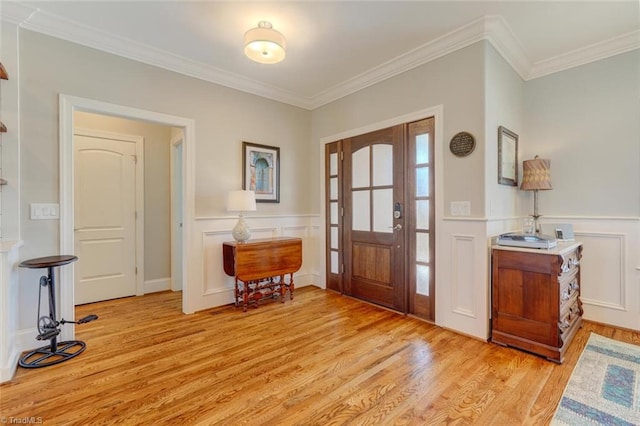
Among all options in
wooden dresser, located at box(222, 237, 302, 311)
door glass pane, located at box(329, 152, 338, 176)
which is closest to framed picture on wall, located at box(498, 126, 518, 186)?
door glass pane, located at box(329, 152, 338, 176)

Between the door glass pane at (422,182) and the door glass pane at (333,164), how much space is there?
117cm

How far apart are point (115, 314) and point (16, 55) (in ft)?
7.80

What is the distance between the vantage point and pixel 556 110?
2920 mm

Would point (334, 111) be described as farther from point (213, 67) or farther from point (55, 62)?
point (55, 62)

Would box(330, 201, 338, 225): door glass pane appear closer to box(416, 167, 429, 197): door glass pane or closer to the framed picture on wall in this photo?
box(416, 167, 429, 197): door glass pane

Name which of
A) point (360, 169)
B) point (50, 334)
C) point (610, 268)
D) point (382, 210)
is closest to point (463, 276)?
point (382, 210)

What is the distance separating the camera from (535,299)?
2148mm

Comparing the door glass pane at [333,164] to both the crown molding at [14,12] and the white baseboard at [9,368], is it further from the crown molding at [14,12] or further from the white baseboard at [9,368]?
the white baseboard at [9,368]

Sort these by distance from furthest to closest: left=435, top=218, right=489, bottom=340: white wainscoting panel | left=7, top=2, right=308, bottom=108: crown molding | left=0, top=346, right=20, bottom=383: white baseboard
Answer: left=435, top=218, right=489, bottom=340: white wainscoting panel → left=7, top=2, right=308, bottom=108: crown molding → left=0, top=346, right=20, bottom=383: white baseboard

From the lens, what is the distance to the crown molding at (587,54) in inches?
99.0

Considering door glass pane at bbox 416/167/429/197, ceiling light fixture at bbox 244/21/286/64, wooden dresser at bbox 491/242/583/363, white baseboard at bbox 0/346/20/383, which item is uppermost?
ceiling light fixture at bbox 244/21/286/64

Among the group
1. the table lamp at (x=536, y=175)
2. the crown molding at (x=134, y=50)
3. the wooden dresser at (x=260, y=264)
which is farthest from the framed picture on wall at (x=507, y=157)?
the crown molding at (x=134, y=50)

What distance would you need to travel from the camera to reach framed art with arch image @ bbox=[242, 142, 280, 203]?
3439mm

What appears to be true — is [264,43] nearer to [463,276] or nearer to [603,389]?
[463,276]
